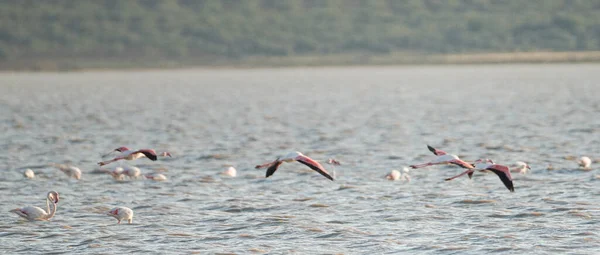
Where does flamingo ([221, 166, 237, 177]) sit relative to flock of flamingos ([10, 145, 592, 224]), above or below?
below

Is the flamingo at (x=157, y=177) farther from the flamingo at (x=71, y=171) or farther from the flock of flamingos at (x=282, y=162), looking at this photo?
the flock of flamingos at (x=282, y=162)

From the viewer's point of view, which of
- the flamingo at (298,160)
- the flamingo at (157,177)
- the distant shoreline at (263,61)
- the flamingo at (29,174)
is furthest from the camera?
the distant shoreline at (263,61)

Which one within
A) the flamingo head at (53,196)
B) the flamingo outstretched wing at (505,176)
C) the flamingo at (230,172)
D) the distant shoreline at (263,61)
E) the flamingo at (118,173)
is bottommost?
the flamingo at (230,172)

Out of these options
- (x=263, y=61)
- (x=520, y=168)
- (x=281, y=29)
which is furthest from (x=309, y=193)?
(x=281, y=29)

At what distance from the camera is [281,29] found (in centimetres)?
17700

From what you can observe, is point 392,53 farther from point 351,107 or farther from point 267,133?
point 267,133

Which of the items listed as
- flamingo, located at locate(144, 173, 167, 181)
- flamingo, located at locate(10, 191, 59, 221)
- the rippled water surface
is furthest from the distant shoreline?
flamingo, located at locate(10, 191, 59, 221)

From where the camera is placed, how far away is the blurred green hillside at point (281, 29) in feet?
543

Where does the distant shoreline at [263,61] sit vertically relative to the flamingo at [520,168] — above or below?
above

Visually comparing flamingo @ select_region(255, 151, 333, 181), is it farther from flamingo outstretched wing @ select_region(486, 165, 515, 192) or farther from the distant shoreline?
the distant shoreline

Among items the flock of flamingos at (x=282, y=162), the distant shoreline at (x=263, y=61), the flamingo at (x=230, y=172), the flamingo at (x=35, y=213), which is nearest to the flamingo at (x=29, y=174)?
the flamingo at (x=230, y=172)

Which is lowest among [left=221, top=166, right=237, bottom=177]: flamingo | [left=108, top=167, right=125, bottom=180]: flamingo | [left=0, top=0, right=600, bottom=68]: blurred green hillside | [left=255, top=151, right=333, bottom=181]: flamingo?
[left=221, top=166, right=237, bottom=177]: flamingo

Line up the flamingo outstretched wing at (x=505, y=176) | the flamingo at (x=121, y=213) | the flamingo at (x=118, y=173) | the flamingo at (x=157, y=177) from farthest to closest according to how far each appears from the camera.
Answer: the flamingo at (x=118, y=173), the flamingo at (x=157, y=177), the flamingo at (x=121, y=213), the flamingo outstretched wing at (x=505, y=176)

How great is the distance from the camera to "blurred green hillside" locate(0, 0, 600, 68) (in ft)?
543
